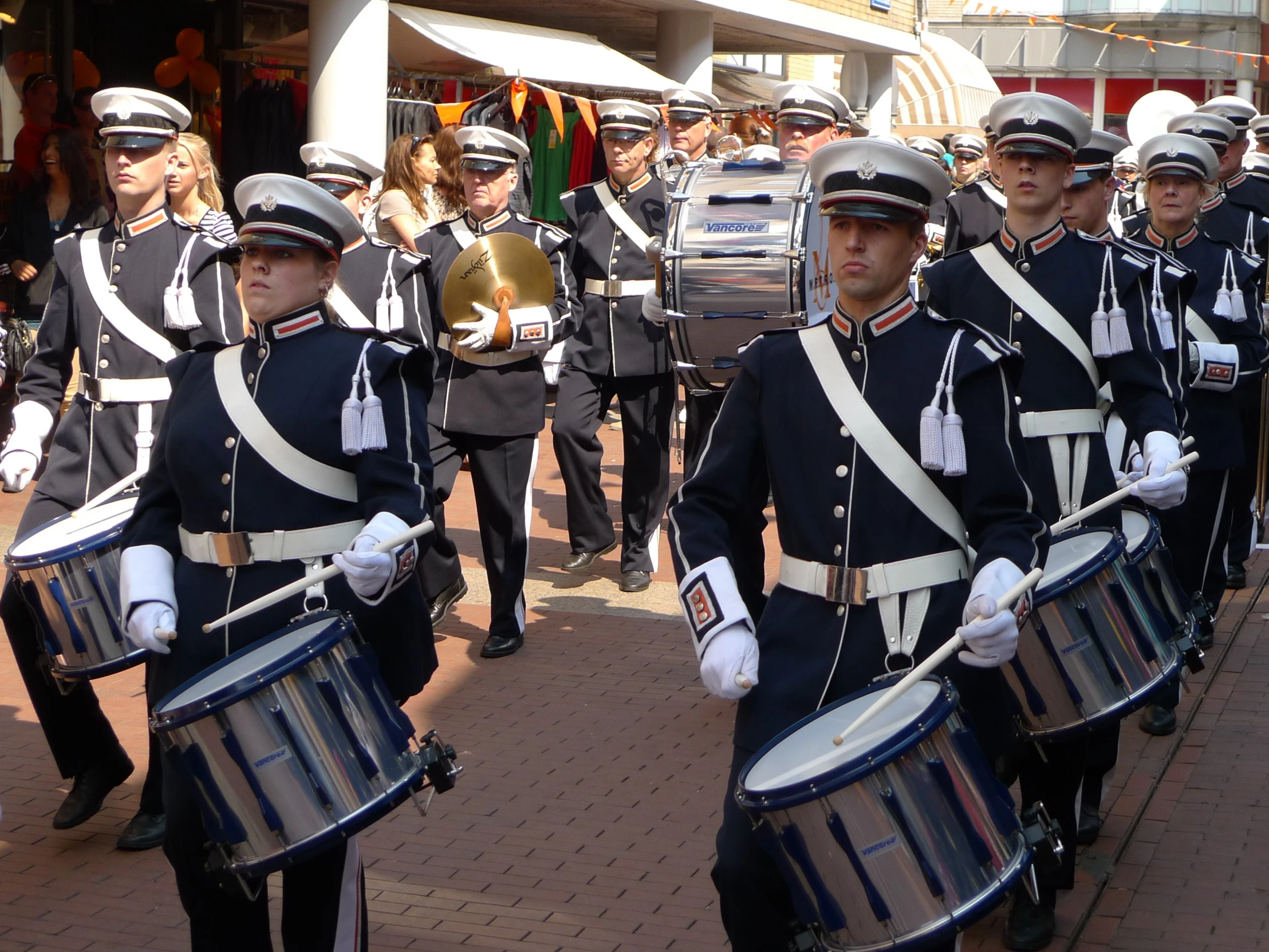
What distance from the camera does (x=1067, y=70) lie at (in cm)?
4619

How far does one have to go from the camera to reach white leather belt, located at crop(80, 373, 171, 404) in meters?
5.14

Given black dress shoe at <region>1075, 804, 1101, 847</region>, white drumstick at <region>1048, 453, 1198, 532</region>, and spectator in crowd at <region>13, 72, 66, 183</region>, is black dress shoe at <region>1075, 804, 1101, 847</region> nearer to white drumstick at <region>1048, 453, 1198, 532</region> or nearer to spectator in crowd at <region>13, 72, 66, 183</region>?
white drumstick at <region>1048, 453, 1198, 532</region>

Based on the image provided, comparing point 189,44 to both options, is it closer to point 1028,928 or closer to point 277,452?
point 277,452

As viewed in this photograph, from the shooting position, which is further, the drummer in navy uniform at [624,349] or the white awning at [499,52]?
the white awning at [499,52]

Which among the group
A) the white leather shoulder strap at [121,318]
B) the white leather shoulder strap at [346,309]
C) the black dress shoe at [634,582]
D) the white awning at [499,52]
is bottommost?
Result: the black dress shoe at [634,582]

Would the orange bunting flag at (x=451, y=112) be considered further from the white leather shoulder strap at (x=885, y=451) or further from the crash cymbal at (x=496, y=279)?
the white leather shoulder strap at (x=885, y=451)

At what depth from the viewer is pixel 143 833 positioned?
4.96 metres

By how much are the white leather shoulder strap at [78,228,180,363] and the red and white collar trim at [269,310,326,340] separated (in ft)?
4.82

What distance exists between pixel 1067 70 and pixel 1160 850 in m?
44.0

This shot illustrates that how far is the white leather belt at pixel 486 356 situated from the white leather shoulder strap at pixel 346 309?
61 centimetres

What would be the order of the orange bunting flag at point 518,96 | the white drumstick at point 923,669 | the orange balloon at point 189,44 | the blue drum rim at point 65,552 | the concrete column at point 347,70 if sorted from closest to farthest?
the white drumstick at point 923,669, the blue drum rim at point 65,552, the concrete column at point 347,70, the orange bunting flag at point 518,96, the orange balloon at point 189,44

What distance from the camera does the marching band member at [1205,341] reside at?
6.62 m

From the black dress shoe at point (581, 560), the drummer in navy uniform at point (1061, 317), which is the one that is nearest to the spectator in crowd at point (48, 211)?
the black dress shoe at point (581, 560)

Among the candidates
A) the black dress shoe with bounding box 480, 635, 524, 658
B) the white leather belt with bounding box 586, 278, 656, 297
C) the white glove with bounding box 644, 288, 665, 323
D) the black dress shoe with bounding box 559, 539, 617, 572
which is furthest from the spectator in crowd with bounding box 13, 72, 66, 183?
the white glove with bounding box 644, 288, 665, 323
